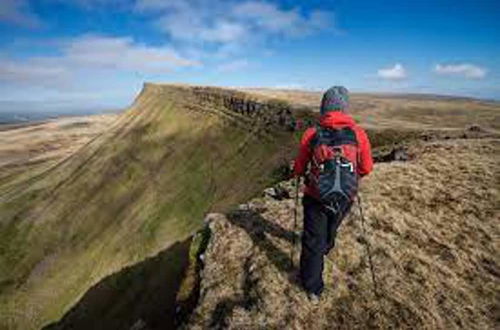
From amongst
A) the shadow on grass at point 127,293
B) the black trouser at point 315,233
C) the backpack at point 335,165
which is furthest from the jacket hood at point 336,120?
the shadow on grass at point 127,293

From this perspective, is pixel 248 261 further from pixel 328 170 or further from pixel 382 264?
pixel 328 170

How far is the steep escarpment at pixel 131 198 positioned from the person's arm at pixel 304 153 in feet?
92.0

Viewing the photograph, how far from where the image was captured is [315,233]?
9.66 meters

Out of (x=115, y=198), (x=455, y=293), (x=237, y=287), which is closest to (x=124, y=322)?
(x=237, y=287)

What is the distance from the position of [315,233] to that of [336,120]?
298 cm

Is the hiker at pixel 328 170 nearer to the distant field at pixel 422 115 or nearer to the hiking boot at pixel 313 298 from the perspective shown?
the hiking boot at pixel 313 298

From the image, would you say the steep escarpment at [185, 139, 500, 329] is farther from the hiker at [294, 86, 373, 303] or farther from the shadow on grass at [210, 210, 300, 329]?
the hiker at [294, 86, 373, 303]

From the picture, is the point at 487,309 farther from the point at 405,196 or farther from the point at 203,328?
the point at 203,328

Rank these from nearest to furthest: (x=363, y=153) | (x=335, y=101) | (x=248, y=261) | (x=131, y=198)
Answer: (x=335, y=101) → (x=363, y=153) → (x=248, y=261) → (x=131, y=198)

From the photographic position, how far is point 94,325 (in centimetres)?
3428

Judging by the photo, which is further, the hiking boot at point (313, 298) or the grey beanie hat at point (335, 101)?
the hiking boot at point (313, 298)

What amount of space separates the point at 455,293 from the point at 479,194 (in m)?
6.64

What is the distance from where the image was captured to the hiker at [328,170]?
30.2 feet

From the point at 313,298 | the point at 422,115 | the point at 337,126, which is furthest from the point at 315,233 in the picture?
the point at 422,115
